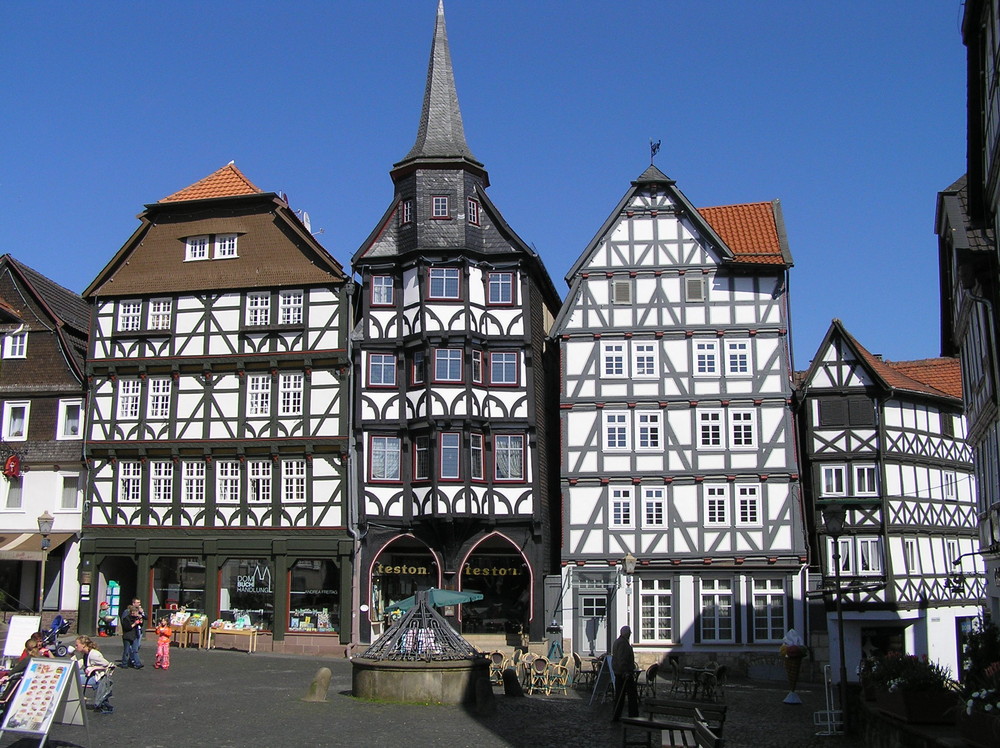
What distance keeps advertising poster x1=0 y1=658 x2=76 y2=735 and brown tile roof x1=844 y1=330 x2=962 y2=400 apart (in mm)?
28650

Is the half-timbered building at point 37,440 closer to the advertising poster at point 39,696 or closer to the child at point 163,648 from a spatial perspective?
the child at point 163,648

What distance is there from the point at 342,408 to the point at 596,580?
32.2 feet

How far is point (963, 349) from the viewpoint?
2884cm

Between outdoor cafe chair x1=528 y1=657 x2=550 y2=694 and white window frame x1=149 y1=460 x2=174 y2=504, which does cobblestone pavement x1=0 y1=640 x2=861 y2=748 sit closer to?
outdoor cafe chair x1=528 y1=657 x2=550 y2=694

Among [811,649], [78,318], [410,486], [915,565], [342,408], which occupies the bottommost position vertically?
[811,649]

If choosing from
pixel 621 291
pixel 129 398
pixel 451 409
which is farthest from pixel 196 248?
pixel 621 291

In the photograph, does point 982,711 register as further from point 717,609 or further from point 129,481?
point 129,481

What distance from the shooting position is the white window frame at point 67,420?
3903cm

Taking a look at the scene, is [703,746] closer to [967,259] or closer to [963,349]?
[967,259]

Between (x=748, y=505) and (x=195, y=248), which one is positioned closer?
(x=748, y=505)

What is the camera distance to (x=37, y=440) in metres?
39.1

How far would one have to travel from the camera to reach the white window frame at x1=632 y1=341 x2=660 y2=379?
36531mm

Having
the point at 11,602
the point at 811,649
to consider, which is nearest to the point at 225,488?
the point at 11,602

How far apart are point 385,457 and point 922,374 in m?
19.9
